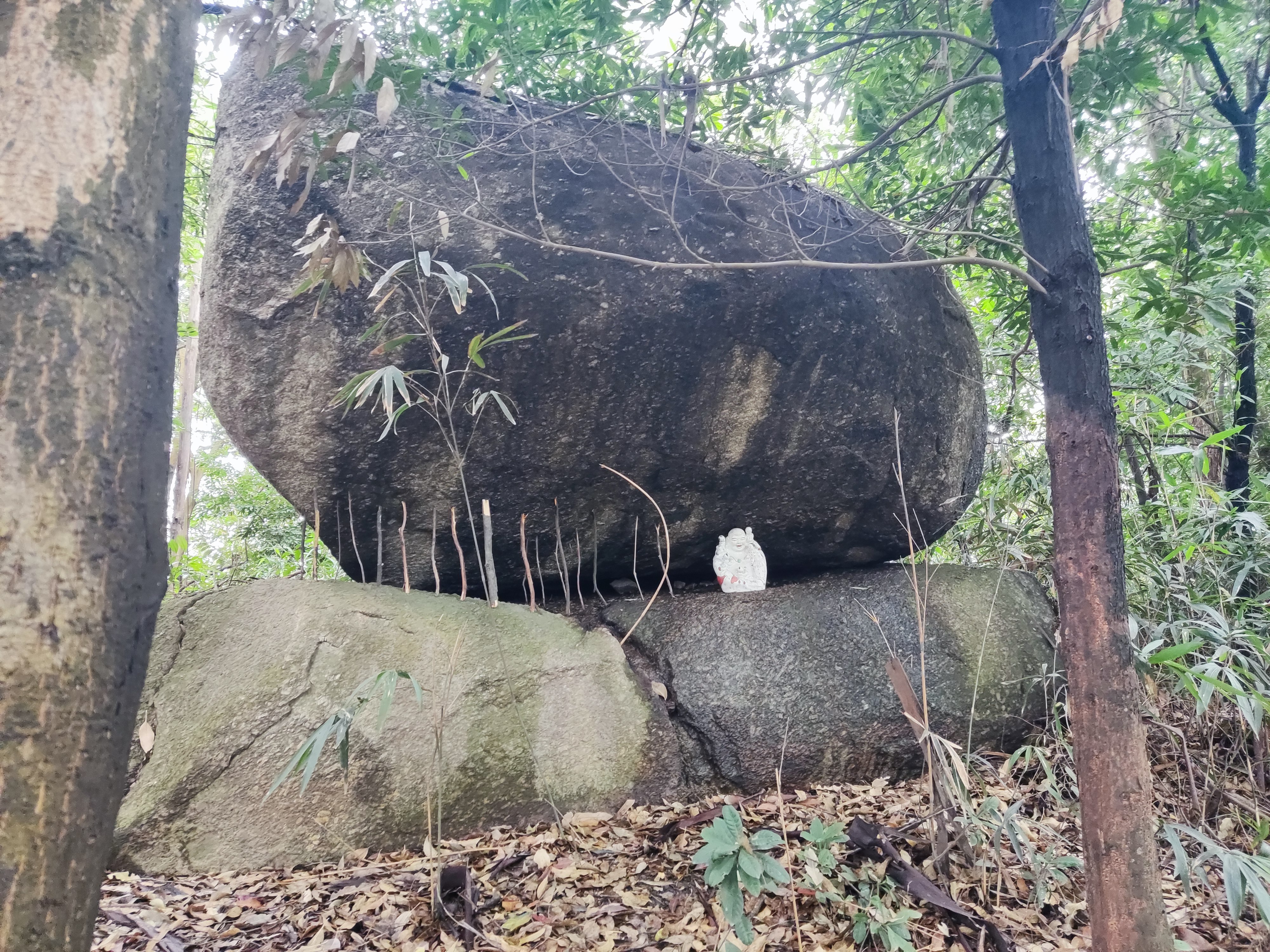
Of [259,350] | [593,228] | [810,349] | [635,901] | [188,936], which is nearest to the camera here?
[188,936]

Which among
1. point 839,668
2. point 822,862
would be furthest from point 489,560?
point 822,862

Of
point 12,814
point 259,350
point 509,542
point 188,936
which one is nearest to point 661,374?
point 509,542

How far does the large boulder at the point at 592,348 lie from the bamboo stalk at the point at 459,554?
0.04m

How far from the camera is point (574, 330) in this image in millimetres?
3541

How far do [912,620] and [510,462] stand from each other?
223cm

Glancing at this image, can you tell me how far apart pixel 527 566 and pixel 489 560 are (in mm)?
182

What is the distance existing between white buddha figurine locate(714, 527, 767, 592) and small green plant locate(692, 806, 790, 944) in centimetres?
215

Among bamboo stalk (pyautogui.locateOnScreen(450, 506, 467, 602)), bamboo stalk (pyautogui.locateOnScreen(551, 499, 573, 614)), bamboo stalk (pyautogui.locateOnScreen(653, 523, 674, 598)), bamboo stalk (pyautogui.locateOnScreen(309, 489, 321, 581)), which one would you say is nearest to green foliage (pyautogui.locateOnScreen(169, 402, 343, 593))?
bamboo stalk (pyautogui.locateOnScreen(309, 489, 321, 581))

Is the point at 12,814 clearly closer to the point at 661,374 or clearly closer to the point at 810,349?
the point at 661,374

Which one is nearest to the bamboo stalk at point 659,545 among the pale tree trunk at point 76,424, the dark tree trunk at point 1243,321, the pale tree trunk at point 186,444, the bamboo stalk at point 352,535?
the bamboo stalk at point 352,535

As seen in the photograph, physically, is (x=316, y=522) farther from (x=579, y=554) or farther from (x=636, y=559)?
(x=636, y=559)

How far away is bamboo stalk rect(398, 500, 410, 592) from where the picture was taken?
360 centimetres

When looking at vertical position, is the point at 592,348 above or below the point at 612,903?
above

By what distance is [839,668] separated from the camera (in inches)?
143
